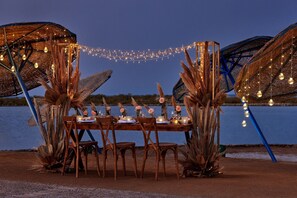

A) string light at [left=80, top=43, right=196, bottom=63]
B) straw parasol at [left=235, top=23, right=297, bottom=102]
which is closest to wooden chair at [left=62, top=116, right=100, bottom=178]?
string light at [left=80, top=43, right=196, bottom=63]

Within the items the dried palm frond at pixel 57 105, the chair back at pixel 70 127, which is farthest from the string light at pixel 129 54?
the chair back at pixel 70 127

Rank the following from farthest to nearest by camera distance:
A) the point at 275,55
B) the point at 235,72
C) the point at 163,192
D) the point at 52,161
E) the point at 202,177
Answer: the point at 235,72 < the point at 275,55 < the point at 52,161 < the point at 202,177 < the point at 163,192

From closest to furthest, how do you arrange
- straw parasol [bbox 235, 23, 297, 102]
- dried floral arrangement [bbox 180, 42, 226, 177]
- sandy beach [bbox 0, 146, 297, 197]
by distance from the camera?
sandy beach [bbox 0, 146, 297, 197] < dried floral arrangement [bbox 180, 42, 226, 177] < straw parasol [bbox 235, 23, 297, 102]

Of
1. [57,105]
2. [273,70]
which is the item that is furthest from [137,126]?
[273,70]

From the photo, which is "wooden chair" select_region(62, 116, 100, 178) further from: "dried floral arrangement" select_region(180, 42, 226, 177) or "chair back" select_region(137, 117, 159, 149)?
"dried floral arrangement" select_region(180, 42, 226, 177)

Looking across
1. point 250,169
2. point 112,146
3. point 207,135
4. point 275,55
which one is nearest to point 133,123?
point 112,146

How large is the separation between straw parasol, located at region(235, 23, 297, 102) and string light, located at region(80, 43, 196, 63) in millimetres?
1977

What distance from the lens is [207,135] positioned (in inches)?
372

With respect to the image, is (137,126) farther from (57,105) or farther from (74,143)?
(57,105)

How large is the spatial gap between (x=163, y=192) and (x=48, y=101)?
3.83 metres

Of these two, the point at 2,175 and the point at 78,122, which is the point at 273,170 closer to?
the point at 78,122

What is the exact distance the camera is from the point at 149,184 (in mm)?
8586

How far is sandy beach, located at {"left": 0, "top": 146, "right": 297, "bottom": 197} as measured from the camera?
25.0 ft

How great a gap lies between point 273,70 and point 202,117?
6319mm
